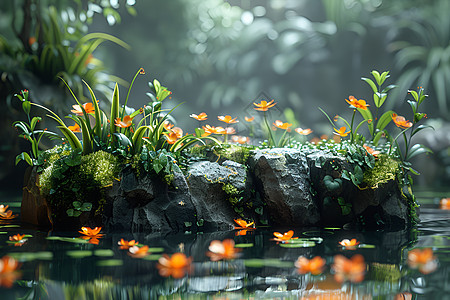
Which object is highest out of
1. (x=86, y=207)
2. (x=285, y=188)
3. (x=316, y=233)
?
(x=285, y=188)

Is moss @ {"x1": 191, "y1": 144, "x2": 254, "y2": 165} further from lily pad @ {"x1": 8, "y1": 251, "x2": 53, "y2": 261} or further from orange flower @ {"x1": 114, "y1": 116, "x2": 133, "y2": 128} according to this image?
lily pad @ {"x1": 8, "y1": 251, "x2": 53, "y2": 261}

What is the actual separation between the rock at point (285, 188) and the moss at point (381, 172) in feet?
1.15

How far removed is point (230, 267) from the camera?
155 centimetres

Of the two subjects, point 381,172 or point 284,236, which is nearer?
point 284,236

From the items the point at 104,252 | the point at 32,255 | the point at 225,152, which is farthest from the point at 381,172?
the point at 32,255

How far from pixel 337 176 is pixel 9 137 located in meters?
4.15

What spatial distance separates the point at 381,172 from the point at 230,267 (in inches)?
54.5

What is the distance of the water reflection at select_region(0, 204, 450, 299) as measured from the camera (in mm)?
1264

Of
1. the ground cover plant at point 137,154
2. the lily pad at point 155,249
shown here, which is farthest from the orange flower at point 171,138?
the lily pad at point 155,249

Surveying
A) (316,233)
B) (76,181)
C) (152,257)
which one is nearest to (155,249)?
(152,257)

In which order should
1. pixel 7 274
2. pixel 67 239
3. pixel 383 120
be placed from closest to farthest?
1. pixel 7 274
2. pixel 67 239
3. pixel 383 120

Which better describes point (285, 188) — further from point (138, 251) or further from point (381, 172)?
point (138, 251)

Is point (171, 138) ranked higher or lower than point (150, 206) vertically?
higher

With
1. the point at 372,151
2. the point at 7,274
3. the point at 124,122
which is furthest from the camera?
the point at 372,151
